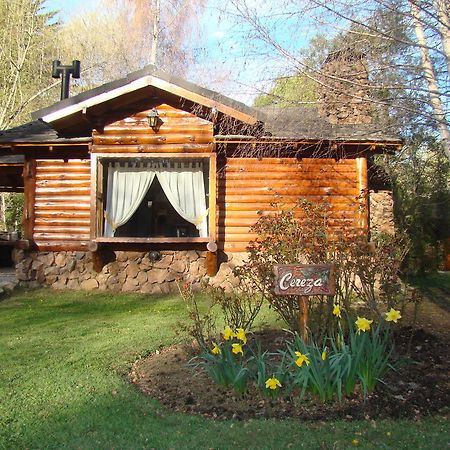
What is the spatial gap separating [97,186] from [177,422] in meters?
7.56

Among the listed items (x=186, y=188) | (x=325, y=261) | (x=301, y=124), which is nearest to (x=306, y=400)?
(x=325, y=261)

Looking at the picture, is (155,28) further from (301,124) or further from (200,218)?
(301,124)

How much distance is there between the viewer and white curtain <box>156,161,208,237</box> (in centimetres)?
1130

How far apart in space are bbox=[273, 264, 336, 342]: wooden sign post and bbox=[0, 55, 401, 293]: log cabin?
5.82 meters

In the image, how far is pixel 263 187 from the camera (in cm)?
1120

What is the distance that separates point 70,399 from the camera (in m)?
4.71

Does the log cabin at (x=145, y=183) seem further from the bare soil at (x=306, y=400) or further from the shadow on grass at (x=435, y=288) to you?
the bare soil at (x=306, y=400)

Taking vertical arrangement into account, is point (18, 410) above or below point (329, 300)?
below

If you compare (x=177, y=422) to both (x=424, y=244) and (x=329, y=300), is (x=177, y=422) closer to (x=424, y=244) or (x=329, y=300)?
(x=329, y=300)

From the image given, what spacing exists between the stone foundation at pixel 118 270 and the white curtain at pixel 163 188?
2.41 feet

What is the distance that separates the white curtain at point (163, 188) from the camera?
37.1 feet

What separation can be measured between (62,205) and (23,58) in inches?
631

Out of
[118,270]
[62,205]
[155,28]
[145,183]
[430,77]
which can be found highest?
[155,28]

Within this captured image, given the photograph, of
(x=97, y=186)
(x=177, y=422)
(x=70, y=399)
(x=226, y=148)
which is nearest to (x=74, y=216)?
(x=97, y=186)
